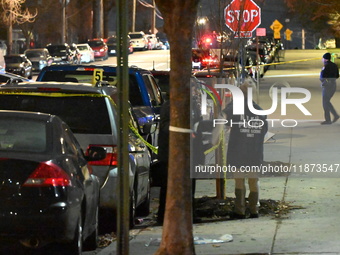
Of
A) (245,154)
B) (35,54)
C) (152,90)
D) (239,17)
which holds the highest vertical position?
(239,17)

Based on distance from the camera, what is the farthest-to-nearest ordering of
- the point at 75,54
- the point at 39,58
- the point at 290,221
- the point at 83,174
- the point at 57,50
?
the point at 57,50, the point at 75,54, the point at 39,58, the point at 290,221, the point at 83,174

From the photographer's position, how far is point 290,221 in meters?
10.6

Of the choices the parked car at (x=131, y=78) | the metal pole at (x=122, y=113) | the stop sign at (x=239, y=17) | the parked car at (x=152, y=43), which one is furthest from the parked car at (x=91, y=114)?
the parked car at (x=152, y=43)

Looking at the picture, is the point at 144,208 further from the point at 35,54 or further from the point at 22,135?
the point at 35,54

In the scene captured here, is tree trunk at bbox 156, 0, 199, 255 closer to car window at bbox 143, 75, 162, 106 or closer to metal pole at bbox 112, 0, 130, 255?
metal pole at bbox 112, 0, 130, 255

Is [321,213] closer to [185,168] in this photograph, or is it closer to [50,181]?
[185,168]

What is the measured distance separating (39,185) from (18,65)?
42005mm

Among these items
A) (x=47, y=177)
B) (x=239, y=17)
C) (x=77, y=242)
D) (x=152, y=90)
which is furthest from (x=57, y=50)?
(x=47, y=177)

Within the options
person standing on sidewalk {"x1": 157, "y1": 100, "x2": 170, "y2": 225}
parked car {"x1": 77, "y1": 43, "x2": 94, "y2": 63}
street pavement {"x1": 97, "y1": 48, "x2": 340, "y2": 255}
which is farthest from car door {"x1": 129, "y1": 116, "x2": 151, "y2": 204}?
parked car {"x1": 77, "y1": 43, "x2": 94, "y2": 63}

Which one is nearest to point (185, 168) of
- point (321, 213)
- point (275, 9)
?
point (321, 213)

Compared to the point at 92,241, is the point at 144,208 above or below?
below

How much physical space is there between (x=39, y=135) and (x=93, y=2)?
249 ft

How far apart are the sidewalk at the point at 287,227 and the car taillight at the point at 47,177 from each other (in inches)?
58.3

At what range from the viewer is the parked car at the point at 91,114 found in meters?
9.78
